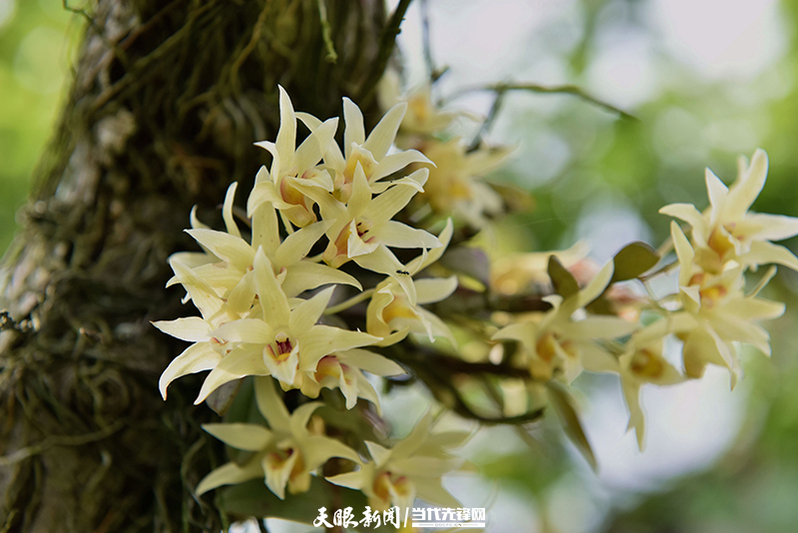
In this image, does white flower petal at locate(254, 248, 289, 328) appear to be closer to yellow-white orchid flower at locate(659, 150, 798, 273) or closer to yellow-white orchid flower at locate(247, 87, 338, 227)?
yellow-white orchid flower at locate(247, 87, 338, 227)

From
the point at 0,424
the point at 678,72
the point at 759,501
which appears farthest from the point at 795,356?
the point at 0,424

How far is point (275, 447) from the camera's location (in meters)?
0.58

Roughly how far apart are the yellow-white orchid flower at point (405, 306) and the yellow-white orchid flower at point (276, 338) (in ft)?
0.18

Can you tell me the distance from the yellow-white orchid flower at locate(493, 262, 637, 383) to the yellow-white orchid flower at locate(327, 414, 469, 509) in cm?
13

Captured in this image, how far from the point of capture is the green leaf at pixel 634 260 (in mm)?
592

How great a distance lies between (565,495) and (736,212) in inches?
117

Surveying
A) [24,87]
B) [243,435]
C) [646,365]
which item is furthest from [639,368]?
[24,87]

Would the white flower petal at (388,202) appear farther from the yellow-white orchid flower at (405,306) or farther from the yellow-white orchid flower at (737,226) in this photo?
the yellow-white orchid flower at (737,226)

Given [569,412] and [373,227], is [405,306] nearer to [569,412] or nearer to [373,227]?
[373,227]

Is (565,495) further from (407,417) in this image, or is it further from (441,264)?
(441,264)

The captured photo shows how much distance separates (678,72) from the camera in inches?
106

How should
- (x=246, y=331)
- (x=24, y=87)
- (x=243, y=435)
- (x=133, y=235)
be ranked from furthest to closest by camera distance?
(x=24, y=87)
(x=133, y=235)
(x=243, y=435)
(x=246, y=331)

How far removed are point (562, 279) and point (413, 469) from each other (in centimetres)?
27

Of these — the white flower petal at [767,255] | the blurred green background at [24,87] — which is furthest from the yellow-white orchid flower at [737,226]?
the blurred green background at [24,87]
